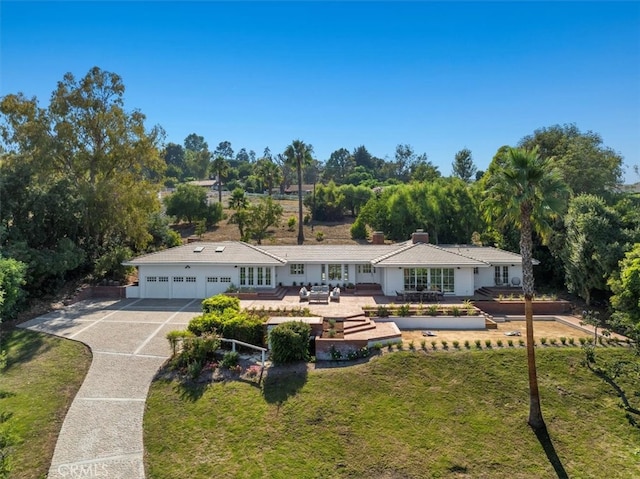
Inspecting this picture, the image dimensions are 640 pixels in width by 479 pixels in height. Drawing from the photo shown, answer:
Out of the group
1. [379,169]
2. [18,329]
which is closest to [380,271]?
[18,329]

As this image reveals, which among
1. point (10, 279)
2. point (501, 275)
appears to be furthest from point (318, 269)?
point (10, 279)

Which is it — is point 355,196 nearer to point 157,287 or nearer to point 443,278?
point 443,278

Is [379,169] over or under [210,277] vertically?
over

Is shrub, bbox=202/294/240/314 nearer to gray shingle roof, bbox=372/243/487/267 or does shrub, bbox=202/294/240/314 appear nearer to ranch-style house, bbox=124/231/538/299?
ranch-style house, bbox=124/231/538/299

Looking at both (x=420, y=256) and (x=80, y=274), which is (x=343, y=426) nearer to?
(x=420, y=256)

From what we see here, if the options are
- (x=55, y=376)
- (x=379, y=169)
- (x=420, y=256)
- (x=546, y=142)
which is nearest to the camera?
(x=55, y=376)

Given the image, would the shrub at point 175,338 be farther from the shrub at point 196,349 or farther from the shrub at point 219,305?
the shrub at point 219,305
